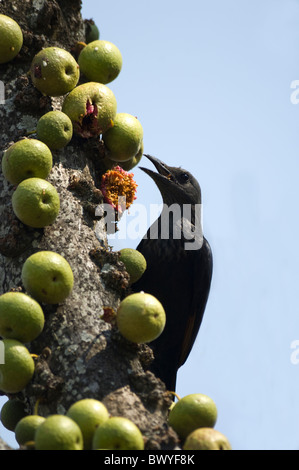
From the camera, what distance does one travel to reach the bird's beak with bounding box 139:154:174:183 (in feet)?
19.8

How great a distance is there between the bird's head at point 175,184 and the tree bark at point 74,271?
1.91 metres

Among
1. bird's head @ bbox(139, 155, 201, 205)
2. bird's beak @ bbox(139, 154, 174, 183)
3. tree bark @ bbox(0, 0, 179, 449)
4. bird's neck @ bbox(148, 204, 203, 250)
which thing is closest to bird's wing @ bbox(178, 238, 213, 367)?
bird's neck @ bbox(148, 204, 203, 250)

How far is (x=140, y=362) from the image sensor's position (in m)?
3.25

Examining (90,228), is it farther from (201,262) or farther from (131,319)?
(201,262)

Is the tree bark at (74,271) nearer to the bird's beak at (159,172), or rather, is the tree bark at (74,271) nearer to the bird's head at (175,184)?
the bird's beak at (159,172)

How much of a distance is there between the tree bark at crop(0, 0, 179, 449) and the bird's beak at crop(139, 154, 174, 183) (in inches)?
69.2

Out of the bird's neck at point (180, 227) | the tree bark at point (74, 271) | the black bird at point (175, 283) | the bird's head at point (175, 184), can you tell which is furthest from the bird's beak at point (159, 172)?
the tree bark at point (74, 271)

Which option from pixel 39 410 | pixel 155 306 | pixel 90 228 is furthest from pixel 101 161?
pixel 39 410

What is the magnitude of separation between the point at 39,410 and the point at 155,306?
0.71 metres

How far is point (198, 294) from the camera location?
564cm

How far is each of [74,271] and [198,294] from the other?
241cm

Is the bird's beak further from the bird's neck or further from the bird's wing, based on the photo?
the bird's wing

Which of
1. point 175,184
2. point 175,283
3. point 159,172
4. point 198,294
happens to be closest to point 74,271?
point 175,283

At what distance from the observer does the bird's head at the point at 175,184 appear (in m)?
6.15
